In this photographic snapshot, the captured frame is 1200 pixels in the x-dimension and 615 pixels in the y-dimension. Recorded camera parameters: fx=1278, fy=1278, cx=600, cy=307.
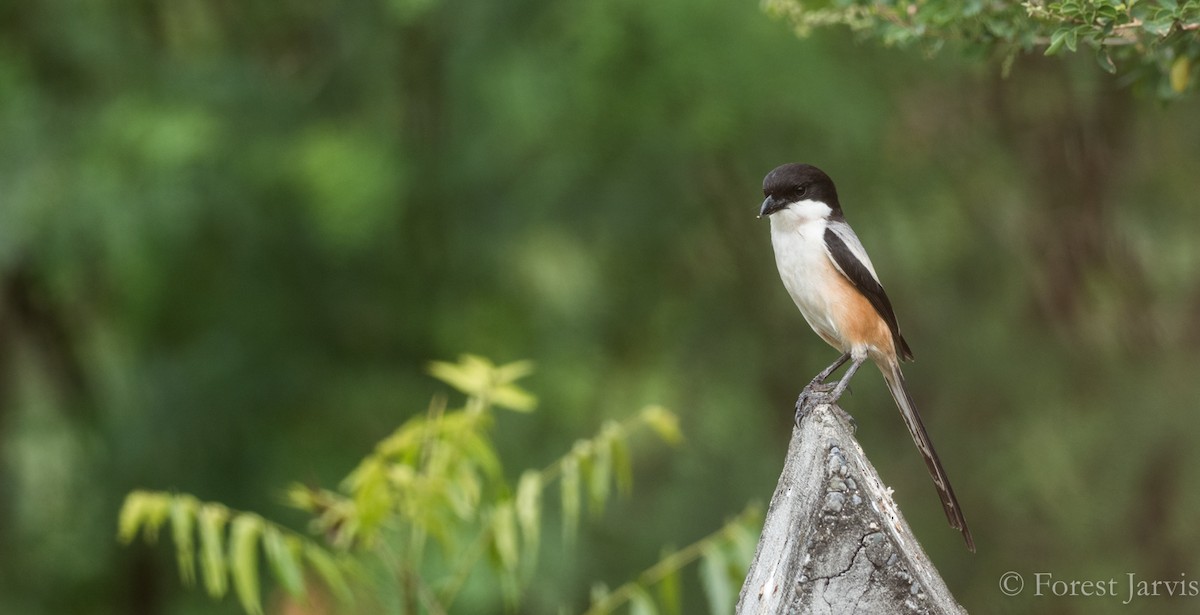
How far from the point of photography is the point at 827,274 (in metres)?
2.88

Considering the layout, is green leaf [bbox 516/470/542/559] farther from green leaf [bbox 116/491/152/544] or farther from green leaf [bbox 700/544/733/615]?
green leaf [bbox 116/491/152/544]

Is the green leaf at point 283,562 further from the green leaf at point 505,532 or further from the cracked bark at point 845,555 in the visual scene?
the cracked bark at point 845,555

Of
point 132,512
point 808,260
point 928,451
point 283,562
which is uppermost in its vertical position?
point 808,260

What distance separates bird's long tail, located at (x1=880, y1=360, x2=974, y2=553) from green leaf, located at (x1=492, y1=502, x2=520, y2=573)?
1079 millimetres

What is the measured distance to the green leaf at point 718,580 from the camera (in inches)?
126

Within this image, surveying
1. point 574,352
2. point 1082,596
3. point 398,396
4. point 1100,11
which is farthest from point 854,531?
point 1082,596

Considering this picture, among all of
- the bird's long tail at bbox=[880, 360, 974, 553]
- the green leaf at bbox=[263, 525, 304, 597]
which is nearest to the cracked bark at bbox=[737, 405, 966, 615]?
the bird's long tail at bbox=[880, 360, 974, 553]

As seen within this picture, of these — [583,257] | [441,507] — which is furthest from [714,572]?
[583,257]

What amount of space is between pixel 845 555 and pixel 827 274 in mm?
926

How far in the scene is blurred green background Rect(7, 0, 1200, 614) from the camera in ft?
19.7

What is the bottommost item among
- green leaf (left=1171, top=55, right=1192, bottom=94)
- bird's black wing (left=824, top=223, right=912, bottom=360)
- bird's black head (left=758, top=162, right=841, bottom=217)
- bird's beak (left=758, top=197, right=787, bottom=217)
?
bird's black wing (left=824, top=223, right=912, bottom=360)

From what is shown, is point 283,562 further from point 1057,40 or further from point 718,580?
point 1057,40

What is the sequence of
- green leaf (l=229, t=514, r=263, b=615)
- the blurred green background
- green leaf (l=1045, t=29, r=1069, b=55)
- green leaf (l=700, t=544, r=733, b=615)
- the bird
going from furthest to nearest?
1. the blurred green background
2. green leaf (l=229, t=514, r=263, b=615)
3. green leaf (l=700, t=544, r=733, b=615)
4. the bird
5. green leaf (l=1045, t=29, r=1069, b=55)

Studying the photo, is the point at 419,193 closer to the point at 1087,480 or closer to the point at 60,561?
the point at 60,561
